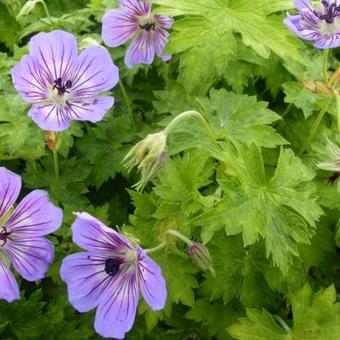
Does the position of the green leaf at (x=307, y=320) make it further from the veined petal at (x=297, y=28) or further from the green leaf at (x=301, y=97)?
the veined petal at (x=297, y=28)

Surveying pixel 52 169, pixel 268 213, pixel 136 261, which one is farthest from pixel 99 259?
pixel 52 169

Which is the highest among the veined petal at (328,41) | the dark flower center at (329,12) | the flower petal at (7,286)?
the dark flower center at (329,12)

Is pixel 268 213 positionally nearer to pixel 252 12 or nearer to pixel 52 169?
pixel 252 12

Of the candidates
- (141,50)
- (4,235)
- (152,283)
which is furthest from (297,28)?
(4,235)

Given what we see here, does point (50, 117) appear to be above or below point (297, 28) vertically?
below

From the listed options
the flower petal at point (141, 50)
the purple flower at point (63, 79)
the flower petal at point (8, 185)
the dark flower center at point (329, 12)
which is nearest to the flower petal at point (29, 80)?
the purple flower at point (63, 79)

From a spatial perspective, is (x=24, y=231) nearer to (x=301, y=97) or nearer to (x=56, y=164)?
(x=56, y=164)
